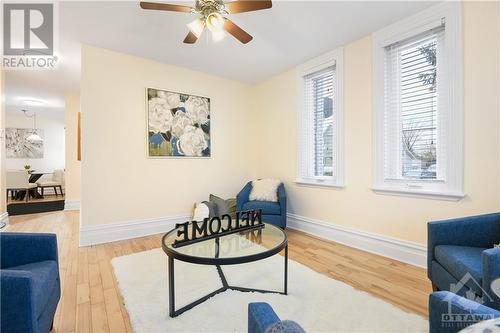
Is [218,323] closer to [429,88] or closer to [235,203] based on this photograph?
[235,203]

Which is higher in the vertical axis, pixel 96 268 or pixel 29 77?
pixel 29 77

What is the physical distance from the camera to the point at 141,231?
367 centimetres

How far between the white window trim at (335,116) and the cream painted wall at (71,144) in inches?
207

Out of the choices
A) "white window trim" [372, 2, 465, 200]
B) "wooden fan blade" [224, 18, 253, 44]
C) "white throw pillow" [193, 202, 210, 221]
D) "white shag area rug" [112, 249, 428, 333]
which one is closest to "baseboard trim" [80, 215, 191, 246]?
"white throw pillow" [193, 202, 210, 221]

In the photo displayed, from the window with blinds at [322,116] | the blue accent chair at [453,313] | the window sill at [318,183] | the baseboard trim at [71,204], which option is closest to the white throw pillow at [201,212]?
the window sill at [318,183]

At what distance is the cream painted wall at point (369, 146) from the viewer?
217 cm

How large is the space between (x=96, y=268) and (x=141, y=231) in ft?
3.61

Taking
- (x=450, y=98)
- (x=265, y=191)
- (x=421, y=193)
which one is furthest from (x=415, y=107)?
(x=265, y=191)

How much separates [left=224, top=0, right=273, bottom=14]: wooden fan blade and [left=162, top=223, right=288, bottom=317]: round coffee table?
6.19 feet

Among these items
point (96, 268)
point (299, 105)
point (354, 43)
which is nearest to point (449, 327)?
point (96, 268)

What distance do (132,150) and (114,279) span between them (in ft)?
6.35

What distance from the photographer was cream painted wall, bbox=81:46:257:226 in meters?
3.33

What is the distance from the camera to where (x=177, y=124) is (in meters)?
4.00

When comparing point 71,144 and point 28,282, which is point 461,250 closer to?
point 28,282
